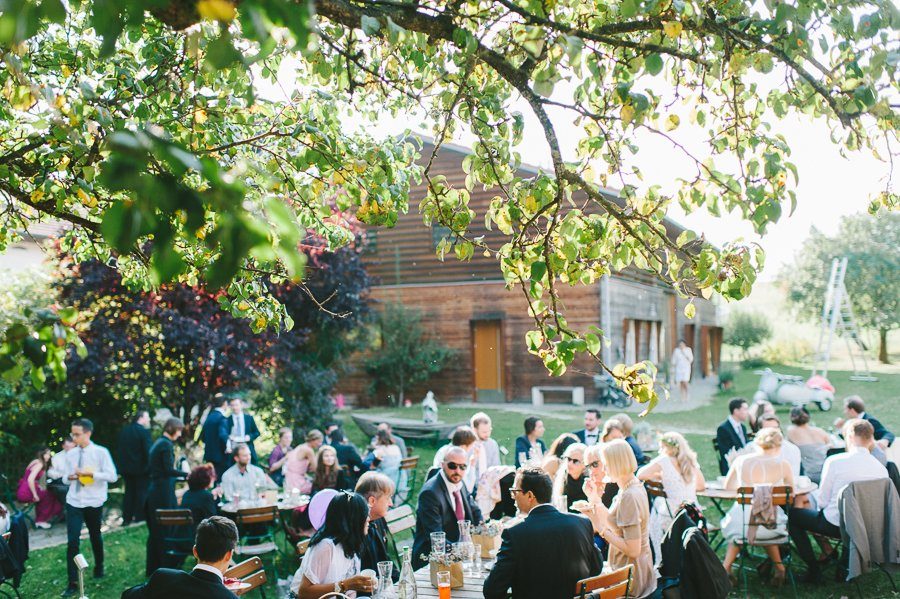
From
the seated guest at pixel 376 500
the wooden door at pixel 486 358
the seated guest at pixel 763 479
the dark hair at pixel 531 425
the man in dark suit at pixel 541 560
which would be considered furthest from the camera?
the wooden door at pixel 486 358

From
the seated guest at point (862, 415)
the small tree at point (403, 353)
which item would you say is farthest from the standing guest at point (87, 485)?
the small tree at point (403, 353)

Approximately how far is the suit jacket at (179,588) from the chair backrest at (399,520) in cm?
313

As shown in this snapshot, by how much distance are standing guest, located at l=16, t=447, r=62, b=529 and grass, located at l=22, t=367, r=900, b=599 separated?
4.71 ft

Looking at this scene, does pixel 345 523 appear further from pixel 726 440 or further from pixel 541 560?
pixel 726 440

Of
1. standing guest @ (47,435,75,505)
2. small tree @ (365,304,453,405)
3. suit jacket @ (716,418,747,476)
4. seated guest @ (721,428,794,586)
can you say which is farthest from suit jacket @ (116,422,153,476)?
small tree @ (365,304,453,405)

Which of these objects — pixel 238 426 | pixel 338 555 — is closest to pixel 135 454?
pixel 238 426

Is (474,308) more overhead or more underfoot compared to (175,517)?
more overhead

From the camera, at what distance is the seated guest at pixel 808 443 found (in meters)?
9.99

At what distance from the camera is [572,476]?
7.83 m

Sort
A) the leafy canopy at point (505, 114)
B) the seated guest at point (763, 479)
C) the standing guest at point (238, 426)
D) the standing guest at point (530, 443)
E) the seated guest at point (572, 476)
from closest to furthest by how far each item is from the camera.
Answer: the leafy canopy at point (505, 114), the seated guest at point (572, 476), the seated guest at point (763, 479), the standing guest at point (530, 443), the standing guest at point (238, 426)

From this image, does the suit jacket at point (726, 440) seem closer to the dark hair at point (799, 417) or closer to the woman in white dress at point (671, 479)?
the dark hair at point (799, 417)

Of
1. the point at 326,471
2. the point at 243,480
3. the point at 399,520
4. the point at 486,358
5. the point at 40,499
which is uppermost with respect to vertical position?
the point at 486,358

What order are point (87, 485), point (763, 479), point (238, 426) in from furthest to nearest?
point (238, 426), point (87, 485), point (763, 479)

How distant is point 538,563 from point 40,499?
32.9 feet
